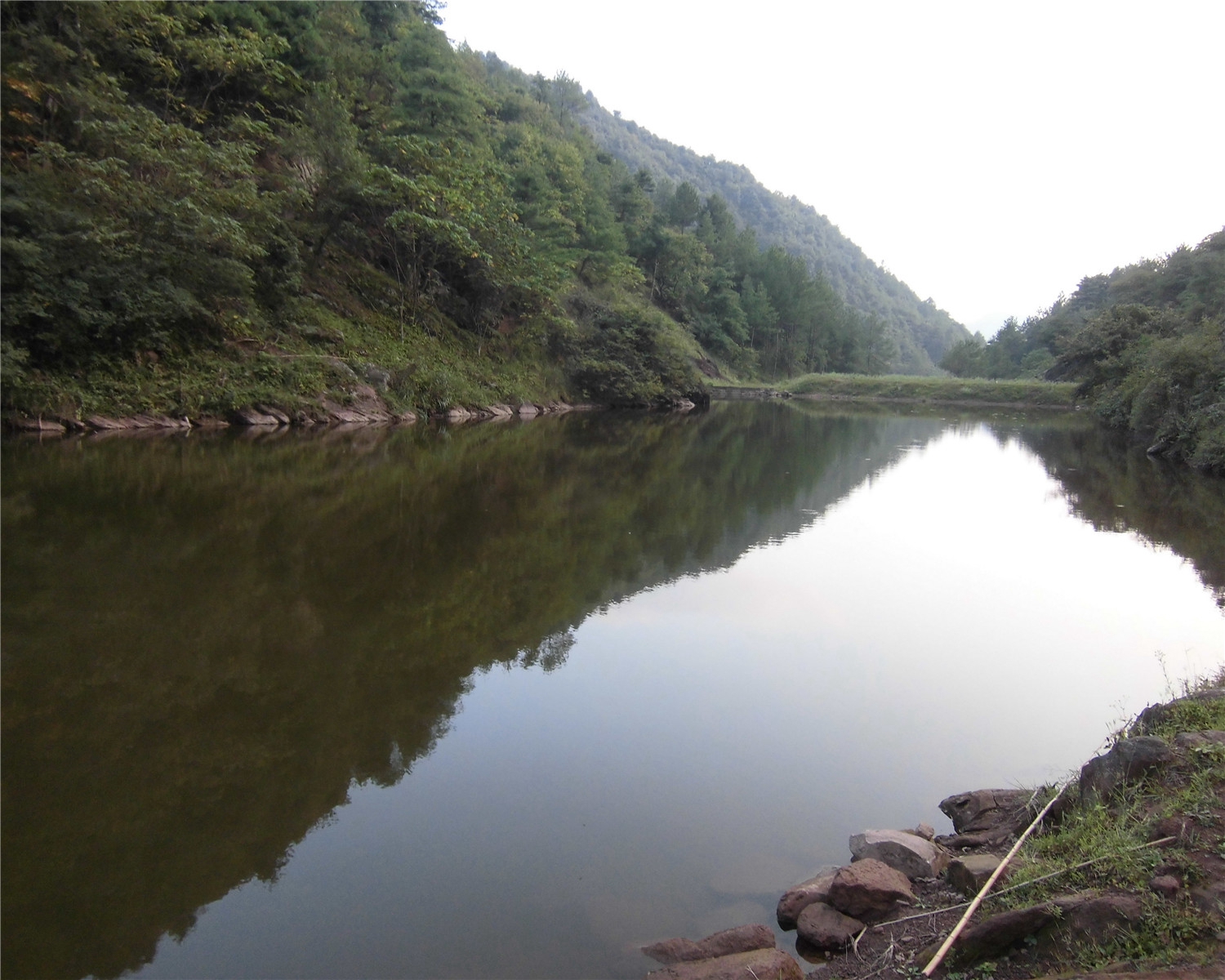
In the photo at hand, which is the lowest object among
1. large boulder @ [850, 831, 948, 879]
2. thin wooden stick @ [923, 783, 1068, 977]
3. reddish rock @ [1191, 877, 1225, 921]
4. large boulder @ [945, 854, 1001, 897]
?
large boulder @ [850, 831, 948, 879]

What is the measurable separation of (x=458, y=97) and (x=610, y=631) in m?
29.5

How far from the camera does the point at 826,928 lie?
3.51m

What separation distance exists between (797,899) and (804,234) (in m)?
172

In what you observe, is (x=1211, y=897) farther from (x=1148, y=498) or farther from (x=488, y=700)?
(x=1148, y=498)

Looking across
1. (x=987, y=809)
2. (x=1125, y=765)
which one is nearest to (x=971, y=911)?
(x=1125, y=765)

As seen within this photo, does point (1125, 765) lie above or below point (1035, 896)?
above

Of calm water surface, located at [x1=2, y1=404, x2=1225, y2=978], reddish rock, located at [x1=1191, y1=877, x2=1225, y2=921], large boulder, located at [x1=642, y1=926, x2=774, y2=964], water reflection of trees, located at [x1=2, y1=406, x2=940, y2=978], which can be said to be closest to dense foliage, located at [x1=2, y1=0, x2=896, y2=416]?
water reflection of trees, located at [x1=2, y1=406, x2=940, y2=978]

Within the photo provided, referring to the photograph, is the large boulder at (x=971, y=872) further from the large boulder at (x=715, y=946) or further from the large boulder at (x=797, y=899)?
the large boulder at (x=715, y=946)

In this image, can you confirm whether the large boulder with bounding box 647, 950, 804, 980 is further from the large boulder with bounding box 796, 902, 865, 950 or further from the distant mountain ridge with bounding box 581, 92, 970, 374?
the distant mountain ridge with bounding box 581, 92, 970, 374

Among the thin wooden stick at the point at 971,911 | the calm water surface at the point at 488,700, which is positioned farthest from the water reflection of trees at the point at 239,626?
the thin wooden stick at the point at 971,911

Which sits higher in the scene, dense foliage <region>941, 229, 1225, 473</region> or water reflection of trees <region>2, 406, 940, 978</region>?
dense foliage <region>941, 229, 1225, 473</region>

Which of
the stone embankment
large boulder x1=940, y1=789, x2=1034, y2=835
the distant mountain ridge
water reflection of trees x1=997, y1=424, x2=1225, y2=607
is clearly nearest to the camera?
large boulder x1=940, y1=789, x2=1034, y2=835

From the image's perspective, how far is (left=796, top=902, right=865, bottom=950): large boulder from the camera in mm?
3482

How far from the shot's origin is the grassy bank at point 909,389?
209ft
